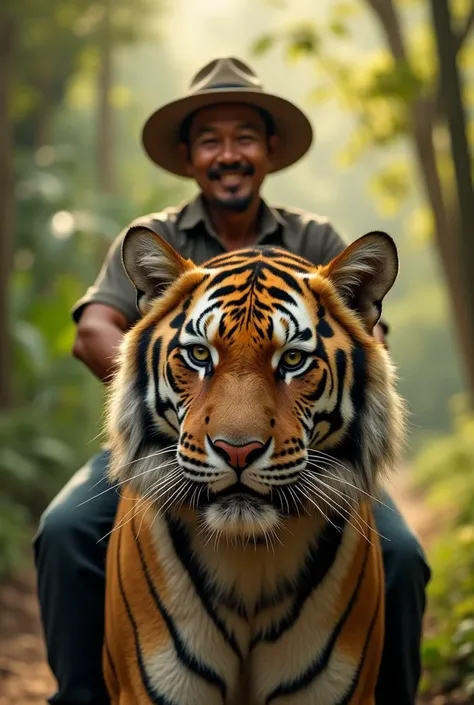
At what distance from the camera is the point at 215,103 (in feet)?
11.3

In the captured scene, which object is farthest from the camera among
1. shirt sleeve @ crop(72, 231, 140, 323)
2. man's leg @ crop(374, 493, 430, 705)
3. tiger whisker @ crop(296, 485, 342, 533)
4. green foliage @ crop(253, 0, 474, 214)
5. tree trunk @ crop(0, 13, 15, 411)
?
tree trunk @ crop(0, 13, 15, 411)

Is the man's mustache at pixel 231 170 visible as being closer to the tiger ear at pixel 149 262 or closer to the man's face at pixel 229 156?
the man's face at pixel 229 156

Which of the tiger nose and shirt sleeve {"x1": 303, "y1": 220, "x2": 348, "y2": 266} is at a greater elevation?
shirt sleeve {"x1": 303, "y1": 220, "x2": 348, "y2": 266}

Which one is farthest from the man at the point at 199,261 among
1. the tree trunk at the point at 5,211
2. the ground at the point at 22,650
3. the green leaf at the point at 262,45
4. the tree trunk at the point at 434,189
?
the tree trunk at the point at 434,189

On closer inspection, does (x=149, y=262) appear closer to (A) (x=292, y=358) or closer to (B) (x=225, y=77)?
(A) (x=292, y=358)

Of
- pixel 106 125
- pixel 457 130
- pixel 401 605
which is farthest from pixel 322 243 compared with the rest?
pixel 106 125

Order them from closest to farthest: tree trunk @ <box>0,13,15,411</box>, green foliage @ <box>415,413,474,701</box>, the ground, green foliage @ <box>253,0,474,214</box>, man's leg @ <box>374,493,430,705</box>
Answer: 1. man's leg @ <box>374,493,430,705</box>
2. green foliage @ <box>415,413,474,701</box>
3. the ground
4. green foliage @ <box>253,0,474,214</box>
5. tree trunk @ <box>0,13,15,411</box>

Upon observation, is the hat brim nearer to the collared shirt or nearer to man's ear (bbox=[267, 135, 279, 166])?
man's ear (bbox=[267, 135, 279, 166])

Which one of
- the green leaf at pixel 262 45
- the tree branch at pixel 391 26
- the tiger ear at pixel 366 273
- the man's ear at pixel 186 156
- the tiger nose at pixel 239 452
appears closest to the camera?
the tiger nose at pixel 239 452

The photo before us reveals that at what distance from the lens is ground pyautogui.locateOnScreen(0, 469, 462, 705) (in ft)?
15.9

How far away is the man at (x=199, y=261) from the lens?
289 cm

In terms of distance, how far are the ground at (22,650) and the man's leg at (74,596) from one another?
1.85m

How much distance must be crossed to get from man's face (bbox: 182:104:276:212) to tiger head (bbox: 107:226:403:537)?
3.28 feet

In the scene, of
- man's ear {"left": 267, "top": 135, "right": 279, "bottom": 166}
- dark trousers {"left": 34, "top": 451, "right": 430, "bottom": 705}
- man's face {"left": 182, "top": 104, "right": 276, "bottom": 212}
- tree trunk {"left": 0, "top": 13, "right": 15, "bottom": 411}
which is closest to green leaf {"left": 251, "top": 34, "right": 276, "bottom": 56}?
tree trunk {"left": 0, "top": 13, "right": 15, "bottom": 411}
